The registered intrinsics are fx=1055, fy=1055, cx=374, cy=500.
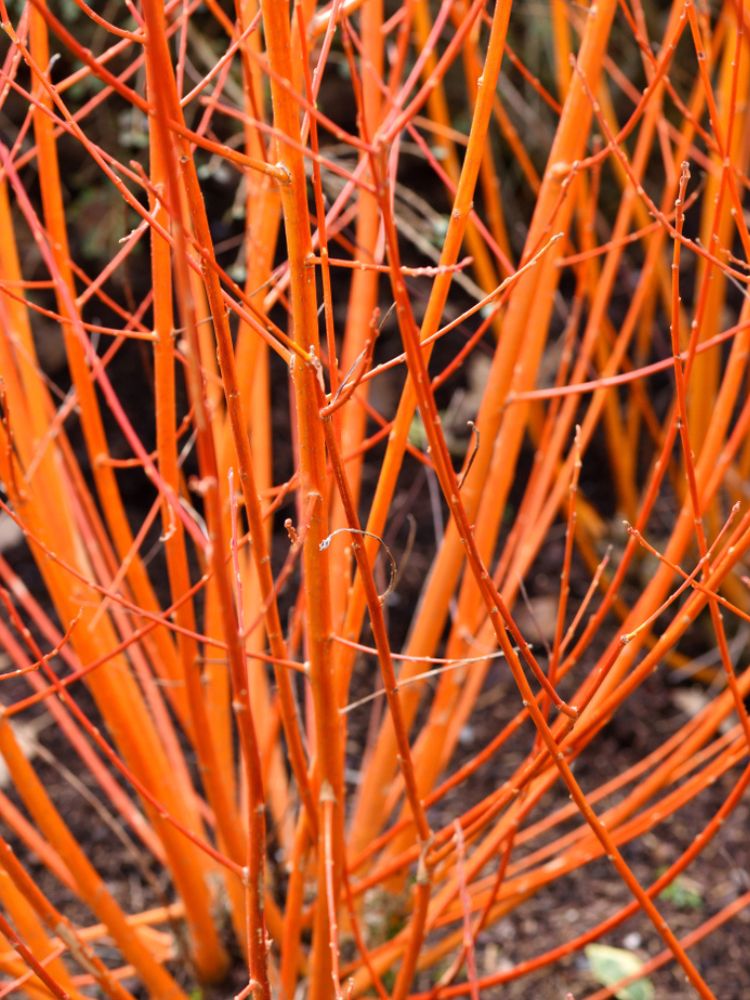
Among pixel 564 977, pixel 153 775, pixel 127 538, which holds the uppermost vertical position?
pixel 127 538

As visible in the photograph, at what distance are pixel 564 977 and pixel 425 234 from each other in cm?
168

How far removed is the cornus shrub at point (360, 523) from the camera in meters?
0.81

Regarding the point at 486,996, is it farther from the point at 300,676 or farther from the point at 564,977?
the point at 300,676

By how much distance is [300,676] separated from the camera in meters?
2.08

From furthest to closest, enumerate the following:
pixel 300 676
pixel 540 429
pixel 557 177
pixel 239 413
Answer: pixel 540 429, pixel 300 676, pixel 557 177, pixel 239 413

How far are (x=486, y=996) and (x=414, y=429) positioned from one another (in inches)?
34.0

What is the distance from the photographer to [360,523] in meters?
1.48

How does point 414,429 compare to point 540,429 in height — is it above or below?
above

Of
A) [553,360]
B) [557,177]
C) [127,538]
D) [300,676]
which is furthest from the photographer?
[553,360]

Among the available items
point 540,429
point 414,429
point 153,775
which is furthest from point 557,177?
point 540,429

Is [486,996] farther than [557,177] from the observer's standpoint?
Yes

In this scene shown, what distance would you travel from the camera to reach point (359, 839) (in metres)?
1.59

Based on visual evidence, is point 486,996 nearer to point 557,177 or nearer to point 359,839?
point 359,839

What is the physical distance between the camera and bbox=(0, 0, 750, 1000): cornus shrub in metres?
0.81
